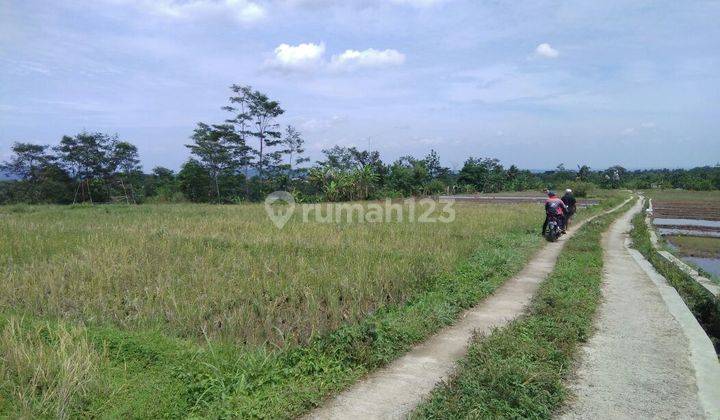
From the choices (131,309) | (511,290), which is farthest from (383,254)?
(131,309)

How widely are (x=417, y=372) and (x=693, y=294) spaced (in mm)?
5870

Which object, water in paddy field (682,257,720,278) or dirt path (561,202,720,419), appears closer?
dirt path (561,202,720,419)

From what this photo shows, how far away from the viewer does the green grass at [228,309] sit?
10.6 feet

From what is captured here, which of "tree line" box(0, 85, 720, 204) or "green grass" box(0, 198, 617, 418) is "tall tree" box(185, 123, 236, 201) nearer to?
"tree line" box(0, 85, 720, 204)

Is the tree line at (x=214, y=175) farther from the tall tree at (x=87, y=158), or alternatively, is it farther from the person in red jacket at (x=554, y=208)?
the person in red jacket at (x=554, y=208)

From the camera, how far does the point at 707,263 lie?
11.8m

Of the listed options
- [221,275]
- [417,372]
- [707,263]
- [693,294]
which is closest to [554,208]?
[693,294]

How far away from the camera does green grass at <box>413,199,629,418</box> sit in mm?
2971

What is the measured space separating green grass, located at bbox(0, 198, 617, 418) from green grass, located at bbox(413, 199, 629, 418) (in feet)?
2.49

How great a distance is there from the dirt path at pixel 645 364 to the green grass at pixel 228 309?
4.93 feet

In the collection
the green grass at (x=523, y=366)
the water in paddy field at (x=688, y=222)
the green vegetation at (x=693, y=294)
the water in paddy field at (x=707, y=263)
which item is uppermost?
the green grass at (x=523, y=366)

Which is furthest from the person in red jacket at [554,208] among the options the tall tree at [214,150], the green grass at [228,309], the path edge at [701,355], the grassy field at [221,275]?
the tall tree at [214,150]

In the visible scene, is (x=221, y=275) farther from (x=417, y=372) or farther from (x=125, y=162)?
(x=125, y=162)

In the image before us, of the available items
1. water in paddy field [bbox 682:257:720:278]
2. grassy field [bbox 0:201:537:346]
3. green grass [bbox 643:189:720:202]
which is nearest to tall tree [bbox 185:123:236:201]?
grassy field [bbox 0:201:537:346]
